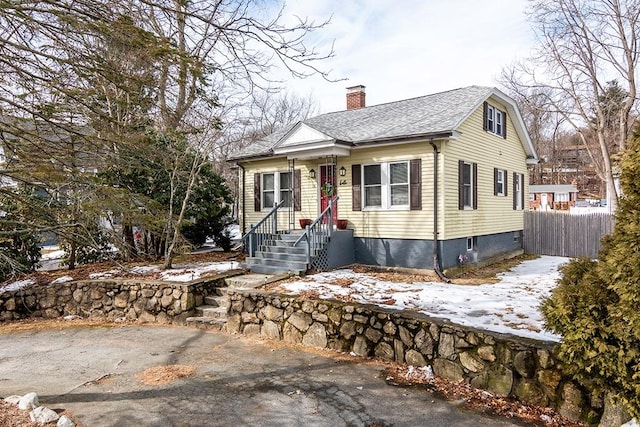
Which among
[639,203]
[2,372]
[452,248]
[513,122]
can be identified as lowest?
[2,372]

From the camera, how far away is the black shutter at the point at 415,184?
10289 millimetres

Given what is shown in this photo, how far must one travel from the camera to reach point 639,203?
357cm

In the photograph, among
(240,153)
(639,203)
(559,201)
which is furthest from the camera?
(559,201)

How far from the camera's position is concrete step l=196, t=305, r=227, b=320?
26.4 ft

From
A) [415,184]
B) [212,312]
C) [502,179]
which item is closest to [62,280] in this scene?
[212,312]

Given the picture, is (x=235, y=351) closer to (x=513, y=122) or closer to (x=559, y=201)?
(x=513, y=122)

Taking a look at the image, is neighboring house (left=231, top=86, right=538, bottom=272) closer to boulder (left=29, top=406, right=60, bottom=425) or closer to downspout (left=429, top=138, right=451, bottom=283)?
downspout (left=429, top=138, right=451, bottom=283)

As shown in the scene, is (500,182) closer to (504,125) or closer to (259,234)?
(504,125)

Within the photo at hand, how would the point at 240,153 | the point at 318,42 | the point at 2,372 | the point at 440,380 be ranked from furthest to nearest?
the point at 240,153, the point at 2,372, the point at 440,380, the point at 318,42

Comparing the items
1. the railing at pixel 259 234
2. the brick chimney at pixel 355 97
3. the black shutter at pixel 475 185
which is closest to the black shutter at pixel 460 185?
the black shutter at pixel 475 185

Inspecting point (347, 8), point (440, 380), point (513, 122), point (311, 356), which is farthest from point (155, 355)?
point (513, 122)

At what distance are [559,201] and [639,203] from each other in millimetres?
44143

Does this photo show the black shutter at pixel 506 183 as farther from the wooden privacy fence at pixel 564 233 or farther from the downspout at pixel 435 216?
the downspout at pixel 435 216

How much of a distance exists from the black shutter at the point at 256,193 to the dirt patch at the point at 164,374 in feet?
26.6
